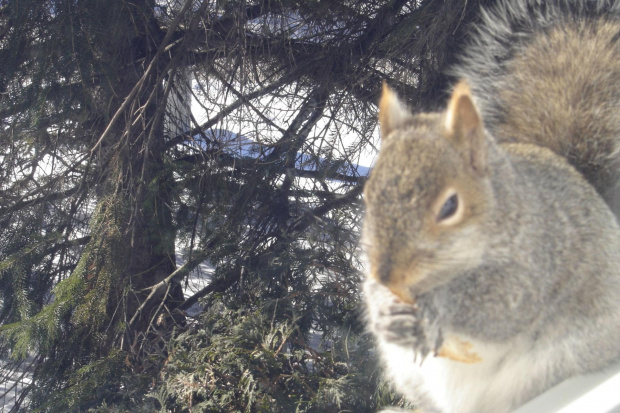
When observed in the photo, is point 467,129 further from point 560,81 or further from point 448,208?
point 560,81

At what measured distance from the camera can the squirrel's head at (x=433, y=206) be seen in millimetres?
511

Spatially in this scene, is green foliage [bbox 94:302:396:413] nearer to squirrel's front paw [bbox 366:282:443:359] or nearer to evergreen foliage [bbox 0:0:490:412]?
evergreen foliage [bbox 0:0:490:412]

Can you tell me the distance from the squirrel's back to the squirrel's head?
0.21m

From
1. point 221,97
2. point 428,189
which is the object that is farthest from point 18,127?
point 428,189

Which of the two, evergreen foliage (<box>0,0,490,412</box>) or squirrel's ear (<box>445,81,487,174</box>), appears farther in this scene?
evergreen foliage (<box>0,0,490,412</box>)

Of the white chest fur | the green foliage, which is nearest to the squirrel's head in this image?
the white chest fur

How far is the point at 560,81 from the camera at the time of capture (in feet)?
2.30

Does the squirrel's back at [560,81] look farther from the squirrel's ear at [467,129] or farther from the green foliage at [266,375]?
the green foliage at [266,375]

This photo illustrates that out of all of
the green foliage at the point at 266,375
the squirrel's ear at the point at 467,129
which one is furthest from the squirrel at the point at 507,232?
the green foliage at the point at 266,375

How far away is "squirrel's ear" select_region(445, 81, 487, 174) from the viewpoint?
51cm

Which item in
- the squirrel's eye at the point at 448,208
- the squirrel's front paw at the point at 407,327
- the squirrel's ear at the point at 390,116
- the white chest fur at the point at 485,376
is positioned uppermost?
the squirrel's ear at the point at 390,116

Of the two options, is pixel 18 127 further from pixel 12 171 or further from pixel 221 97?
pixel 221 97

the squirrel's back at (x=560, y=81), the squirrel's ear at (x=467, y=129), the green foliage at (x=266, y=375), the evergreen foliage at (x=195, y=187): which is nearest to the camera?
the squirrel's ear at (x=467, y=129)

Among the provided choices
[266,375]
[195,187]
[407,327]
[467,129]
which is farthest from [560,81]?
[195,187]
